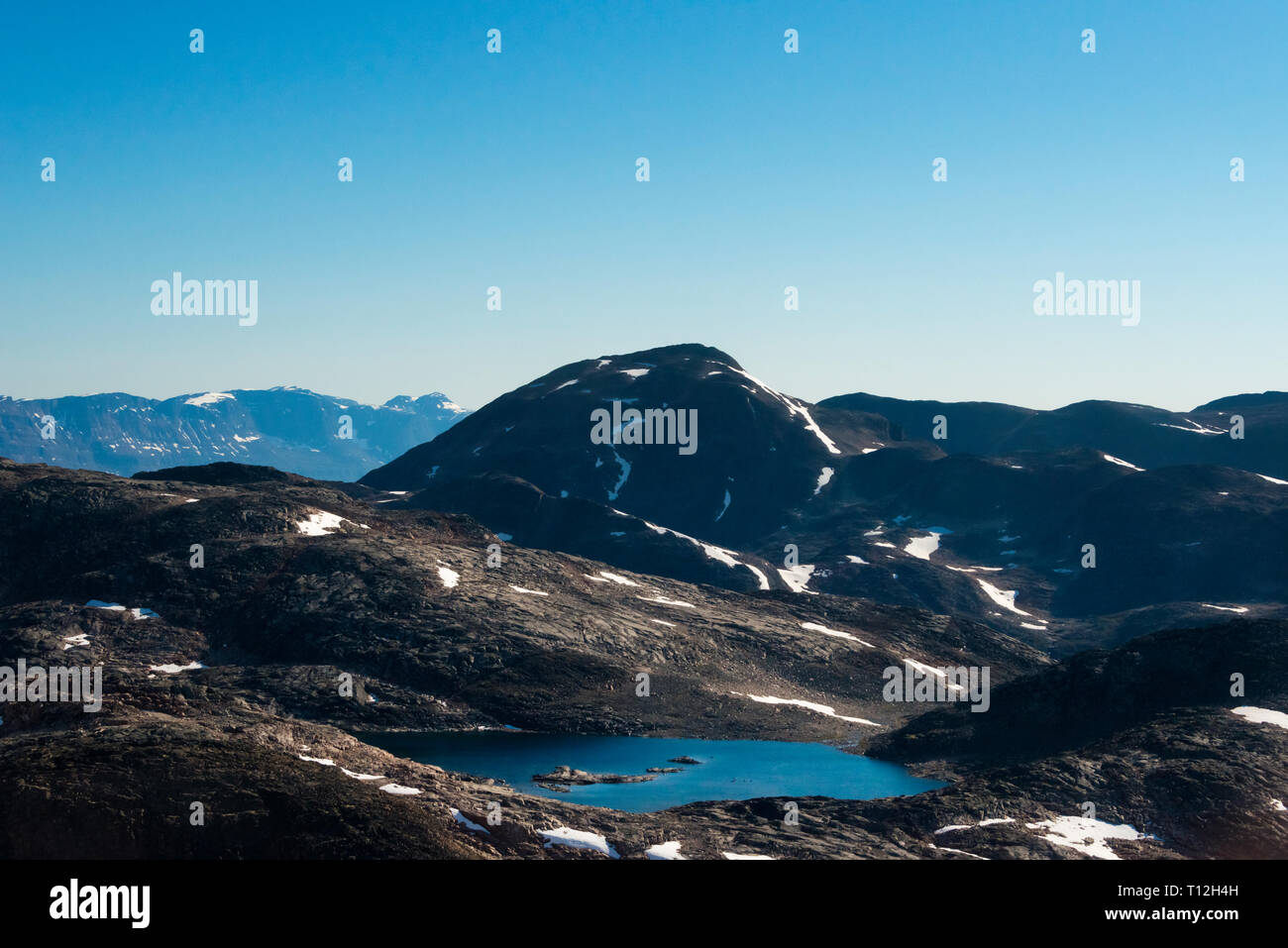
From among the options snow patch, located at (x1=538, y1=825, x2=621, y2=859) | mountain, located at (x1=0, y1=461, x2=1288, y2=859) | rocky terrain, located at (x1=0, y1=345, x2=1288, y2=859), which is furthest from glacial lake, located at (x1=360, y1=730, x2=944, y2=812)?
snow patch, located at (x1=538, y1=825, x2=621, y2=859)

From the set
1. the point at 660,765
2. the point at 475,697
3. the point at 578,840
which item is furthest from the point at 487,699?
the point at 578,840

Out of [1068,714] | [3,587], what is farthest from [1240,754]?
[3,587]

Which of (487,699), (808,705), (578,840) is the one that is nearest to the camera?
(578,840)

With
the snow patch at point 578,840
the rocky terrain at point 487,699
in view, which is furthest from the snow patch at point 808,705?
the snow patch at point 578,840

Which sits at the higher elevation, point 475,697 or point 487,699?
point 475,697

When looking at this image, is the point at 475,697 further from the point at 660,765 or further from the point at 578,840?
the point at 578,840

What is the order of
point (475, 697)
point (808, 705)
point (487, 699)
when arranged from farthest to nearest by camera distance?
1. point (808, 705)
2. point (475, 697)
3. point (487, 699)

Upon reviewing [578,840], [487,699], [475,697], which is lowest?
[487,699]
